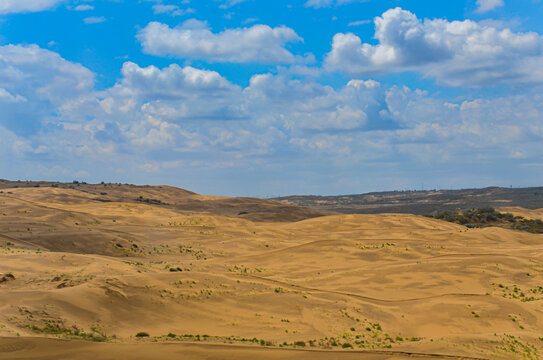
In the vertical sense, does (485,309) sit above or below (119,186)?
below

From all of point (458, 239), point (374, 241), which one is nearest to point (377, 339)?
point (374, 241)

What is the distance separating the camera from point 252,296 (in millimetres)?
22078

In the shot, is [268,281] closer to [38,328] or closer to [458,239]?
[38,328]

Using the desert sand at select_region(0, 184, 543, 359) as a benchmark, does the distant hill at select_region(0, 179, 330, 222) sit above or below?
above

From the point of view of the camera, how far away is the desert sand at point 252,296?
14.6 m

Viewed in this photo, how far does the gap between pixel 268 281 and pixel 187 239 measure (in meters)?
18.5

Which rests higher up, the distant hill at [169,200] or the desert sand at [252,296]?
the distant hill at [169,200]

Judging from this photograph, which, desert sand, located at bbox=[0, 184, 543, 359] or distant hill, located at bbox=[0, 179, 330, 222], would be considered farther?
distant hill, located at bbox=[0, 179, 330, 222]

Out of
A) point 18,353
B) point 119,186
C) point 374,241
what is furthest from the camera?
point 119,186

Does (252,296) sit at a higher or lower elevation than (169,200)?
lower

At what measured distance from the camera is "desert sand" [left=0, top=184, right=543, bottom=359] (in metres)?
14.6

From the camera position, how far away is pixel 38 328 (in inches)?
571

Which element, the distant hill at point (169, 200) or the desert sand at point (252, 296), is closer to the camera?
the desert sand at point (252, 296)

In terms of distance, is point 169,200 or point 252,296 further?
point 169,200
